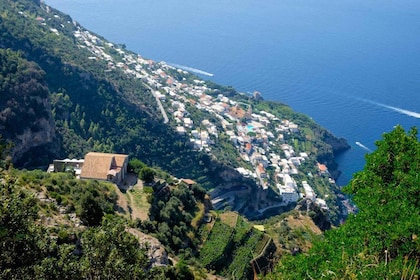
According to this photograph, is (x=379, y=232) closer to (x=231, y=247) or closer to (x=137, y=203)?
(x=137, y=203)

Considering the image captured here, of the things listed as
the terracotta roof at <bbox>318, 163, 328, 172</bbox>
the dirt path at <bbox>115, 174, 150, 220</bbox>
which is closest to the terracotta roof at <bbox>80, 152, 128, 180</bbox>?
the dirt path at <bbox>115, 174, 150, 220</bbox>

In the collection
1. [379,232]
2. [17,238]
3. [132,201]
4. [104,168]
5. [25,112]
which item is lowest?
[25,112]

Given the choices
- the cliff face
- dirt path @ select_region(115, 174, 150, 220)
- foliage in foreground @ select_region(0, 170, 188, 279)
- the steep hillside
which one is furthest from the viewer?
the steep hillside

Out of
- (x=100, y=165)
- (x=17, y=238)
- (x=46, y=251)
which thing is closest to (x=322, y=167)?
(x=100, y=165)

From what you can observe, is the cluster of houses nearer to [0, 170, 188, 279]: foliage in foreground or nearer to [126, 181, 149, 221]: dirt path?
[126, 181, 149, 221]: dirt path

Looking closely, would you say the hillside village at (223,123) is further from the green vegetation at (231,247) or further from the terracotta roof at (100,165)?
the terracotta roof at (100,165)

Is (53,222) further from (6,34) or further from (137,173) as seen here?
(6,34)
